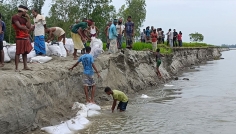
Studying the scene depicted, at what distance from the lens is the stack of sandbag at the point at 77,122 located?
6.72m

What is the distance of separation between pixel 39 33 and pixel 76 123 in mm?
4012

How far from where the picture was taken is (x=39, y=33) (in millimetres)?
10242

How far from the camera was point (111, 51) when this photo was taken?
13.5 metres

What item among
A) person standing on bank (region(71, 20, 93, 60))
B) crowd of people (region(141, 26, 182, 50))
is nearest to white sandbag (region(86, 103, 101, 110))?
person standing on bank (region(71, 20, 93, 60))

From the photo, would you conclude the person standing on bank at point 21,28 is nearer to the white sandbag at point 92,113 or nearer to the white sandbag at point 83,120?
the white sandbag at point 83,120

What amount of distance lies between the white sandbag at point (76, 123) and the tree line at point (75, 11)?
16726 mm

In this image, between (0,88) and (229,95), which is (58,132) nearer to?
(0,88)

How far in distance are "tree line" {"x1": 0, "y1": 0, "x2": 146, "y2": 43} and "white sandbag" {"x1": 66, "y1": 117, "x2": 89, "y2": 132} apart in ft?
54.9

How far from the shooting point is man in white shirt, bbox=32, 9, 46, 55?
1017cm

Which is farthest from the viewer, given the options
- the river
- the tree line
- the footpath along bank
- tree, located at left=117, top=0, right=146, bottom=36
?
tree, located at left=117, top=0, right=146, bottom=36

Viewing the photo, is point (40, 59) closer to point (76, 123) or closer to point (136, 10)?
point (76, 123)

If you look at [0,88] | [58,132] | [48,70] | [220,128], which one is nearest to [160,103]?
[220,128]

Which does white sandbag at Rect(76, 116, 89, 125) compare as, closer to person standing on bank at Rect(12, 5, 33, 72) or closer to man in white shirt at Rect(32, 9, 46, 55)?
person standing on bank at Rect(12, 5, 33, 72)

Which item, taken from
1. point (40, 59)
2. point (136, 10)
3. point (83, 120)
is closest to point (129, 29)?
point (40, 59)
